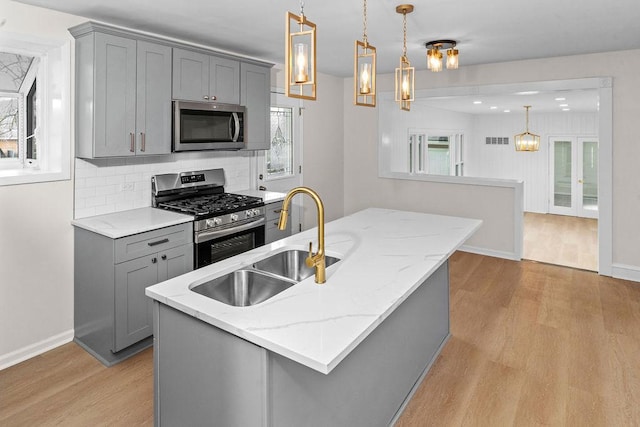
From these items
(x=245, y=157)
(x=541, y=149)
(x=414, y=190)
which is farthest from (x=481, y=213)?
(x=541, y=149)

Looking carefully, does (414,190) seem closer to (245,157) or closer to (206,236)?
(245,157)

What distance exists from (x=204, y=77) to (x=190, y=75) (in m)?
0.14

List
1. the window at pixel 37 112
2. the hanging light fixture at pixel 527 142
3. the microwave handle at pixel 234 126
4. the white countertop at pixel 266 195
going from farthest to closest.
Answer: the hanging light fixture at pixel 527 142, the white countertop at pixel 266 195, the microwave handle at pixel 234 126, the window at pixel 37 112

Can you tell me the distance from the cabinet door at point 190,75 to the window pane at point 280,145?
142cm

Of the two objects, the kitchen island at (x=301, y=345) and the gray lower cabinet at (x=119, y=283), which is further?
the gray lower cabinet at (x=119, y=283)

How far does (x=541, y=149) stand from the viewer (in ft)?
32.0

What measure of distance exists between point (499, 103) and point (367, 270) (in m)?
6.85

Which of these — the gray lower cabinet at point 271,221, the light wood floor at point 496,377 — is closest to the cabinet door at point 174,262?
the light wood floor at point 496,377

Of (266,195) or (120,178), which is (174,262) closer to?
(120,178)

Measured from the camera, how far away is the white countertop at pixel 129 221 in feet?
9.20

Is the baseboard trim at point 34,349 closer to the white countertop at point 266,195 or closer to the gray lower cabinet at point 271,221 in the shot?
the gray lower cabinet at point 271,221

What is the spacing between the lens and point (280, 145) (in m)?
5.18

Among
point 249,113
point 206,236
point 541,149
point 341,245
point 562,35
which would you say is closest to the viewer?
point 341,245

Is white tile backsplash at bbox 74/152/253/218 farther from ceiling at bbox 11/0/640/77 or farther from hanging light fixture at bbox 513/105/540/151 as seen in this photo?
hanging light fixture at bbox 513/105/540/151
